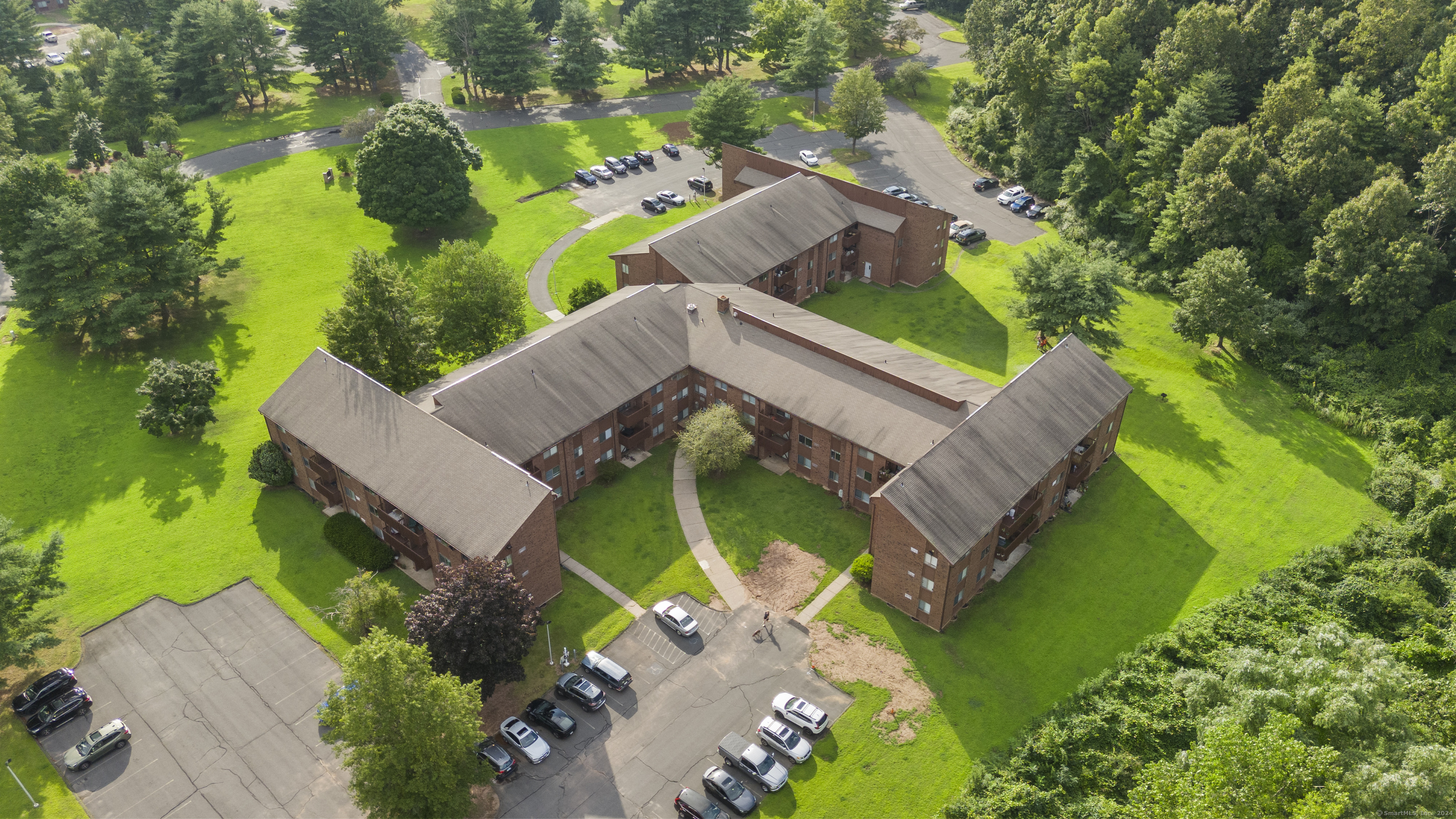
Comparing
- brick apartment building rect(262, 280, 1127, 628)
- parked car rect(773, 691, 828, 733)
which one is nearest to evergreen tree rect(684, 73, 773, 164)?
brick apartment building rect(262, 280, 1127, 628)

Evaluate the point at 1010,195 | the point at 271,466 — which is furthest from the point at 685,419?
the point at 1010,195

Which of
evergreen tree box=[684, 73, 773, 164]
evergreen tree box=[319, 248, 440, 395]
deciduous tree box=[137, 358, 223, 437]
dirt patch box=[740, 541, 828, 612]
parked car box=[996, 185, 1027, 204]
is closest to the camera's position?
dirt patch box=[740, 541, 828, 612]

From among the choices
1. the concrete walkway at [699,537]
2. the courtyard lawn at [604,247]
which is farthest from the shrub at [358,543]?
the courtyard lawn at [604,247]

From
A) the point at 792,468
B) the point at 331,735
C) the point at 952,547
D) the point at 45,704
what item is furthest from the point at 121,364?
the point at 952,547

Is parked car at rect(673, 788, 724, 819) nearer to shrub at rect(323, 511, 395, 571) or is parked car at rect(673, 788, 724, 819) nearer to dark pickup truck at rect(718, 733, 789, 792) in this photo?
dark pickup truck at rect(718, 733, 789, 792)

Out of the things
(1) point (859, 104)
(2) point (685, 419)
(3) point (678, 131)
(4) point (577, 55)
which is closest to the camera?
(2) point (685, 419)

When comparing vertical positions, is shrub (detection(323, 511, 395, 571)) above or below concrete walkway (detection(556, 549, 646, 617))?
above

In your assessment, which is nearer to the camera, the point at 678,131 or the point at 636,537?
the point at 636,537

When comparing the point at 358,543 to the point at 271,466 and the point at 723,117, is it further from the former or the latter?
the point at 723,117
